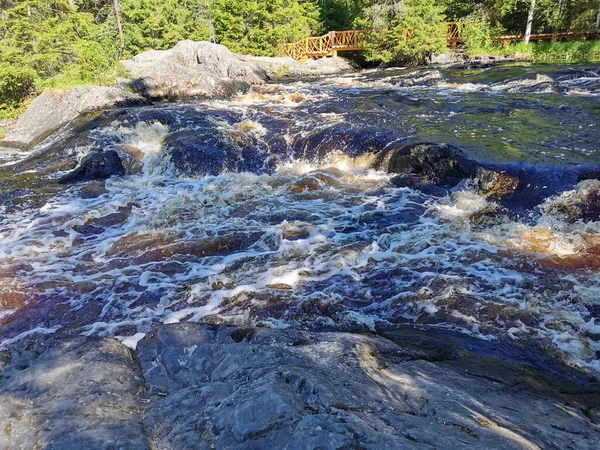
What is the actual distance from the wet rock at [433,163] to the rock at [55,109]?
1188cm

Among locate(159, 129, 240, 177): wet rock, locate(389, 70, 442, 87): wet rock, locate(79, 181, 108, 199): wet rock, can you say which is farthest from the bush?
locate(389, 70, 442, 87): wet rock

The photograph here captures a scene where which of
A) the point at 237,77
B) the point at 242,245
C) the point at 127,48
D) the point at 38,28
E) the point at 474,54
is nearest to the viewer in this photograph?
the point at 242,245

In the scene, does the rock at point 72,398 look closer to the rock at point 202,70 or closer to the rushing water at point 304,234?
the rushing water at point 304,234

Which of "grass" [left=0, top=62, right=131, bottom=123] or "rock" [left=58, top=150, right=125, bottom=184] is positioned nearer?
"rock" [left=58, top=150, right=125, bottom=184]

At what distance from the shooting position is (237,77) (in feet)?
69.0

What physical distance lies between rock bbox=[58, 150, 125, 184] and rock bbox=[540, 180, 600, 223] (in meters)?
9.06

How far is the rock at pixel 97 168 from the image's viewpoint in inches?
374

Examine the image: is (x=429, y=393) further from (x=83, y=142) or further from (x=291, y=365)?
(x=83, y=142)

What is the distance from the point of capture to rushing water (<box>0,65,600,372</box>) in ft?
14.6

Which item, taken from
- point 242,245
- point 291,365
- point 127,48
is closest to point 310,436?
point 291,365

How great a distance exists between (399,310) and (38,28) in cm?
2040

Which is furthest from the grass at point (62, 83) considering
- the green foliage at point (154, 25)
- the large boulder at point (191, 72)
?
the green foliage at point (154, 25)

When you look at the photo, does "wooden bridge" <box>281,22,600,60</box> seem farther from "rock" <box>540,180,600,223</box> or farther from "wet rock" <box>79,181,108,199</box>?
"rock" <box>540,180,600,223</box>

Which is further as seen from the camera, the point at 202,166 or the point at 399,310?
the point at 202,166
